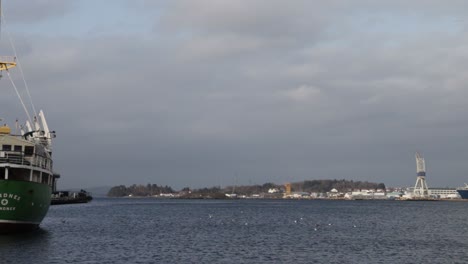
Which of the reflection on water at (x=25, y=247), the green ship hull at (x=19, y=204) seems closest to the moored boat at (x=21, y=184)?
the green ship hull at (x=19, y=204)

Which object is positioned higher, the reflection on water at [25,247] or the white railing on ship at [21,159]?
the white railing on ship at [21,159]

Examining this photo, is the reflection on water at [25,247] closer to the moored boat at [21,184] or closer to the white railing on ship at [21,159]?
the moored boat at [21,184]

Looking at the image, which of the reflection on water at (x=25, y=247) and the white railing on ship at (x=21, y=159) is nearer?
the reflection on water at (x=25, y=247)

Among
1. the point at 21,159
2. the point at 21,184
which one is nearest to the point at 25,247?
the point at 21,184

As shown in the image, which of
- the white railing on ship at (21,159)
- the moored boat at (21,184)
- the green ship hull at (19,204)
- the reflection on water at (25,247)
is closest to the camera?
the reflection on water at (25,247)

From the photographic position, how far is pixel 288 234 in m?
75.6

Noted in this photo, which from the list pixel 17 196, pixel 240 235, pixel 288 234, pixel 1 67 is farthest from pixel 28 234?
pixel 288 234

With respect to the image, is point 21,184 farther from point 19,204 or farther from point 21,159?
point 21,159

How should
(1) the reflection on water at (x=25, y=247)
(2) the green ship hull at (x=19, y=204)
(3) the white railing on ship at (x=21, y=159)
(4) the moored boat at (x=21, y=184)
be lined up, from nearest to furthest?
(1) the reflection on water at (x=25, y=247)
(2) the green ship hull at (x=19, y=204)
(4) the moored boat at (x=21, y=184)
(3) the white railing on ship at (x=21, y=159)

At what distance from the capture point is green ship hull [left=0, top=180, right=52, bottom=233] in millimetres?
53344

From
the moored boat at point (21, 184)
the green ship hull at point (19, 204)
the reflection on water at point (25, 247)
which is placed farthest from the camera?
the moored boat at point (21, 184)

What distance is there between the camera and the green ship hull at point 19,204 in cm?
5334

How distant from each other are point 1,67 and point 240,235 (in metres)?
34.4

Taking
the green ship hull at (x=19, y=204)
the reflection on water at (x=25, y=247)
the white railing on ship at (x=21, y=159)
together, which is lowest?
the reflection on water at (x=25, y=247)
